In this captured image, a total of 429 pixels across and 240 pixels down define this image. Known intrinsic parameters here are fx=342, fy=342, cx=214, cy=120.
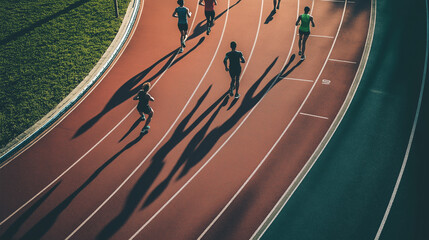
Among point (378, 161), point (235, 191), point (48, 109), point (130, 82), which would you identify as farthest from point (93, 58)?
point (378, 161)

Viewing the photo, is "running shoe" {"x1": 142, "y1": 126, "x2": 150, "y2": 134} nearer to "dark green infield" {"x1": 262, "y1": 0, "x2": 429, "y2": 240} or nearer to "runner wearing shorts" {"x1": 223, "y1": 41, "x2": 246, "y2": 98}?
"runner wearing shorts" {"x1": 223, "y1": 41, "x2": 246, "y2": 98}

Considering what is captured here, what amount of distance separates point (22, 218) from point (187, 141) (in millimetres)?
4757

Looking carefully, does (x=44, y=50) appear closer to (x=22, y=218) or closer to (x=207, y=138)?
(x=22, y=218)

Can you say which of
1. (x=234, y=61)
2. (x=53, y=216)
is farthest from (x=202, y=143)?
(x=53, y=216)

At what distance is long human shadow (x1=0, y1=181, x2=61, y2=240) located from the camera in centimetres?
837

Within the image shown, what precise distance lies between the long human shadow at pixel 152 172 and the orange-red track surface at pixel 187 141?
3cm

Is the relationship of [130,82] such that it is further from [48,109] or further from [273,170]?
[273,170]

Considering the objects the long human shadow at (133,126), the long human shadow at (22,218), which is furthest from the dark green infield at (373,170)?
the long human shadow at (22,218)

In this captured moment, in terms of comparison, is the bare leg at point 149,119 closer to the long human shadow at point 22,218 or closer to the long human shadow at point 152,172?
the long human shadow at point 152,172

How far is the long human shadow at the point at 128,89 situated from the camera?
36.2 feet

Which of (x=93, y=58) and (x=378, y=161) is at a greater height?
(x=93, y=58)

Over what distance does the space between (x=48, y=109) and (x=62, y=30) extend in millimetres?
4821

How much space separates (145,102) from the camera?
1041 centimetres

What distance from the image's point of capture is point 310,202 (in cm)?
866
